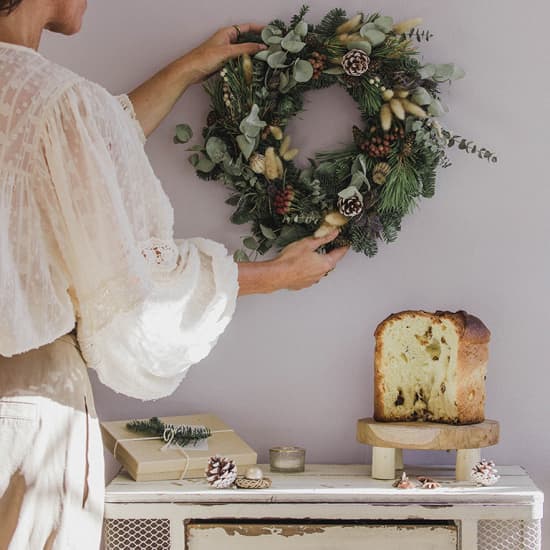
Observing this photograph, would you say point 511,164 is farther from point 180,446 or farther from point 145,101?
point 180,446

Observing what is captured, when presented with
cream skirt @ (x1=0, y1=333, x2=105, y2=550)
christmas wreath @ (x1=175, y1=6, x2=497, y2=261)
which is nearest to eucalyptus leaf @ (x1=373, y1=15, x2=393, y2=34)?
christmas wreath @ (x1=175, y1=6, x2=497, y2=261)

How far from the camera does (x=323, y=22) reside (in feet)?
6.31

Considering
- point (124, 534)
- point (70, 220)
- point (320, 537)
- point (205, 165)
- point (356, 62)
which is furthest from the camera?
point (205, 165)

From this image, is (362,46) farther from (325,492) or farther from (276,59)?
(325,492)

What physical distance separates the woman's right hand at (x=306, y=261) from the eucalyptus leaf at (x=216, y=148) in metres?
0.24

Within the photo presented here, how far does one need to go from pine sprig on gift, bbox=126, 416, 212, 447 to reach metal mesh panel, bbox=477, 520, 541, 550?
0.59 m

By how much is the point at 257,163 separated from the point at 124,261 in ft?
2.44

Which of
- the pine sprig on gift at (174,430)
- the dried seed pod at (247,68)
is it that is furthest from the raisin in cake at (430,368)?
the dried seed pod at (247,68)

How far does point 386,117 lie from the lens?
6.10ft

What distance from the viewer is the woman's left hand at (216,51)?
6.24 feet

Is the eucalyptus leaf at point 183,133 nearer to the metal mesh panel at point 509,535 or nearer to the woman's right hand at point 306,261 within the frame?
the woman's right hand at point 306,261

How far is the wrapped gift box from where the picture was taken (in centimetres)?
175

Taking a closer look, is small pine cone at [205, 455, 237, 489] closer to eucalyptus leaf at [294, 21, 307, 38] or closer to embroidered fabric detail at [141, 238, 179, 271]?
embroidered fabric detail at [141, 238, 179, 271]

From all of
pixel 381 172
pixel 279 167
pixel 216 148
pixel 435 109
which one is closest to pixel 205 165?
pixel 216 148
